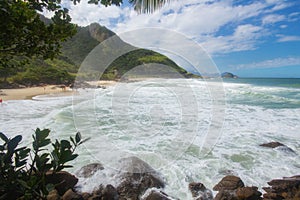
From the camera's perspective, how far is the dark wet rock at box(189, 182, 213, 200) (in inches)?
124

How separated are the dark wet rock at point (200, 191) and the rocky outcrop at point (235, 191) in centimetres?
16

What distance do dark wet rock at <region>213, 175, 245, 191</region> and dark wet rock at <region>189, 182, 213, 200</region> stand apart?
198mm

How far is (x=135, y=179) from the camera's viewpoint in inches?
131

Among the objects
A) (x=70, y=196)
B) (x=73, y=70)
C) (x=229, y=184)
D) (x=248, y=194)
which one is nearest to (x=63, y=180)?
(x=70, y=196)

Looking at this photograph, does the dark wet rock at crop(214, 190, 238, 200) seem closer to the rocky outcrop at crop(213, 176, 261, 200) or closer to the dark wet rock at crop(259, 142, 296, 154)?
the rocky outcrop at crop(213, 176, 261, 200)

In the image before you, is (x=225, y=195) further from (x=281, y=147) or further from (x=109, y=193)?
(x=281, y=147)

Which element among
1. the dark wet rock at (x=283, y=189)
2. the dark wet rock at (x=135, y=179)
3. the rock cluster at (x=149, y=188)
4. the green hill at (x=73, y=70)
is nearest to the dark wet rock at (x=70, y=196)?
the rock cluster at (x=149, y=188)

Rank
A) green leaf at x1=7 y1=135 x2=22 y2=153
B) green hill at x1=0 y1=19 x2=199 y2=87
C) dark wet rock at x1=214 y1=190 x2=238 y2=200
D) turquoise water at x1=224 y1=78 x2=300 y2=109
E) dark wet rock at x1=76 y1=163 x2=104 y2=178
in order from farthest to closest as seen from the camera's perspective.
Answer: turquoise water at x1=224 y1=78 x2=300 y2=109, green hill at x1=0 y1=19 x2=199 y2=87, dark wet rock at x1=76 y1=163 x2=104 y2=178, dark wet rock at x1=214 y1=190 x2=238 y2=200, green leaf at x1=7 y1=135 x2=22 y2=153

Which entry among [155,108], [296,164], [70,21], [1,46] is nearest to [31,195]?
[1,46]

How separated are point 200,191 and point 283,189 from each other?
1.41 metres

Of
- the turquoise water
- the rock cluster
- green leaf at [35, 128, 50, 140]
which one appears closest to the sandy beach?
the rock cluster

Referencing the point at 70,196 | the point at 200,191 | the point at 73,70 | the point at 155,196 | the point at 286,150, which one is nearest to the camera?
the point at 70,196

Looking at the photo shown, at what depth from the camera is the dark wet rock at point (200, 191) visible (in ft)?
10.3

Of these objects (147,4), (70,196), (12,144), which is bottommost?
(70,196)
